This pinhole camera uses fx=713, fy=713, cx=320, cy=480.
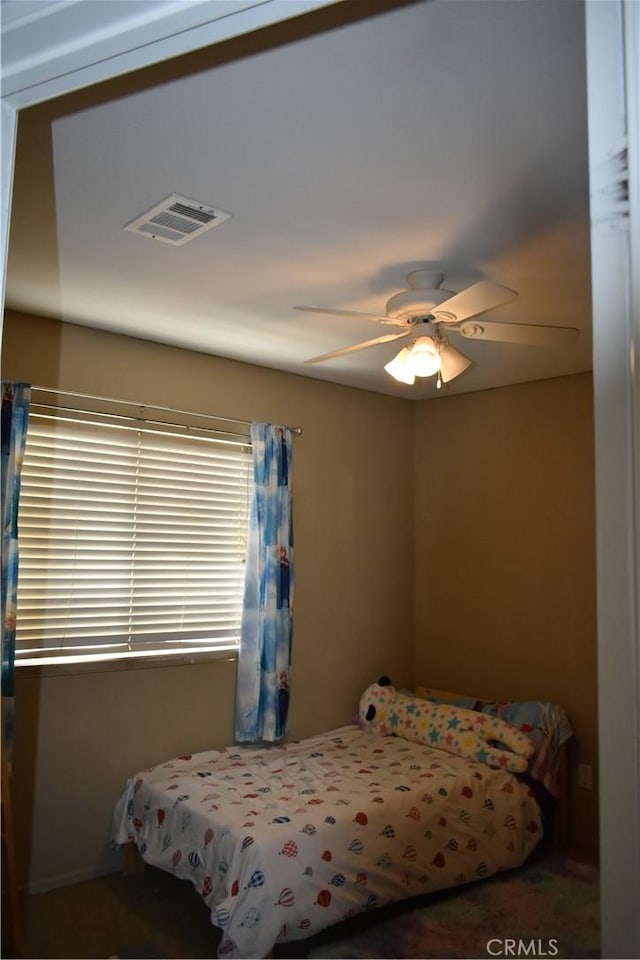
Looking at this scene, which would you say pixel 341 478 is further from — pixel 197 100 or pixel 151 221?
pixel 197 100

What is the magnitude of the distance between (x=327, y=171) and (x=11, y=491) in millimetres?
1710

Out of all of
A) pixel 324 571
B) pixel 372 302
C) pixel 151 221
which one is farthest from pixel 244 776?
pixel 151 221

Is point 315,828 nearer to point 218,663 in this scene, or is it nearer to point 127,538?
point 218,663

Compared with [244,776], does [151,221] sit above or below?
above

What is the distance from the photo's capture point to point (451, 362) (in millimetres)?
2455

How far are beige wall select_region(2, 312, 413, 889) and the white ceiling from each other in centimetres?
32

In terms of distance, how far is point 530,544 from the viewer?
3803 millimetres

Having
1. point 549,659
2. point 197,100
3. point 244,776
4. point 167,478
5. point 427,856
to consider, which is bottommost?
point 427,856

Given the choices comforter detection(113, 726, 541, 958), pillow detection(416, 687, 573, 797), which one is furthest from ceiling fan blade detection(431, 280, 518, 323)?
pillow detection(416, 687, 573, 797)

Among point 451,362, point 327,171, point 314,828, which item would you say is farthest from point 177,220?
point 314,828

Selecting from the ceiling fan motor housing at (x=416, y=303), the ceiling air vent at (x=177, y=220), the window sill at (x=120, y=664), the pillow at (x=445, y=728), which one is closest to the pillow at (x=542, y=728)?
the pillow at (x=445, y=728)

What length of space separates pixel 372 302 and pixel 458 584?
6.61ft

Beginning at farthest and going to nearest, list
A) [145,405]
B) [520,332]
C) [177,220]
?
[145,405] → [520,332] → [177,220]

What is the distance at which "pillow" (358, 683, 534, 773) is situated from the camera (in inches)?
124
